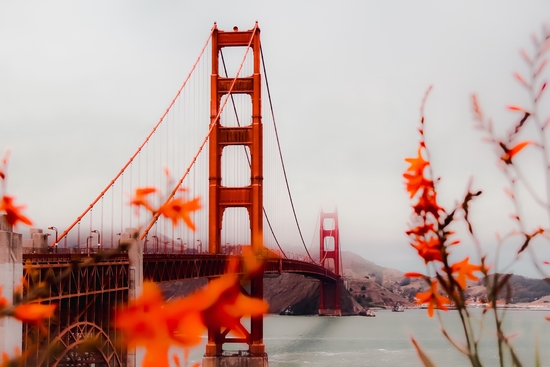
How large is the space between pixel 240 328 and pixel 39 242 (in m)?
15.5

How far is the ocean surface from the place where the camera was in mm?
43500

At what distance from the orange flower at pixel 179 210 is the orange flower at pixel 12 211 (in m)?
0.28

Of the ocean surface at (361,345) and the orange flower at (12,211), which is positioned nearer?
the orange flower at (12,211)

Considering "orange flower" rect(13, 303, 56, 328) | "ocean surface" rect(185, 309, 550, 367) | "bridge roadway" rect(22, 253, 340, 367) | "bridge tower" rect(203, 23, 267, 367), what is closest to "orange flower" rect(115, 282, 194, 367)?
"orange flower" rect(13, 303, 56, 328)

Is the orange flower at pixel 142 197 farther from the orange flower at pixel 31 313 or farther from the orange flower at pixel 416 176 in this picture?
the orange flower at pixel 416 176

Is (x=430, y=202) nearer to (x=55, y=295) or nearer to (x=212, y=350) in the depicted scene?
(x=55, y=295)

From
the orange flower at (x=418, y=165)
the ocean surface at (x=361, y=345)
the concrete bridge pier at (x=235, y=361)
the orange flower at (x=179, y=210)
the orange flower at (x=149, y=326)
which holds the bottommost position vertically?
the ocean surface at (x=361, y=345)

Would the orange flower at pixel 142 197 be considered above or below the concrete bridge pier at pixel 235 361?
above

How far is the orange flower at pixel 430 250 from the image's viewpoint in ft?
4.73

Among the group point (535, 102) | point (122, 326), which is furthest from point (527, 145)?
point (122, 326)

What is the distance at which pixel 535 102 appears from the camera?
148 centimetres

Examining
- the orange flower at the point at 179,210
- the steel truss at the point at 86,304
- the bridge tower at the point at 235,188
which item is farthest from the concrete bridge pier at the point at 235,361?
the orange flower at the point at 179,210

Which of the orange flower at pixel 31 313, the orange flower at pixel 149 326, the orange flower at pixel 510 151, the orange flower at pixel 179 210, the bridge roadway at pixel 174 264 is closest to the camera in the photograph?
the orange flower at pixel 149 326

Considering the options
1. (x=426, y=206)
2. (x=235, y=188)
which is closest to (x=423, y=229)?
(x=426, y=206)
